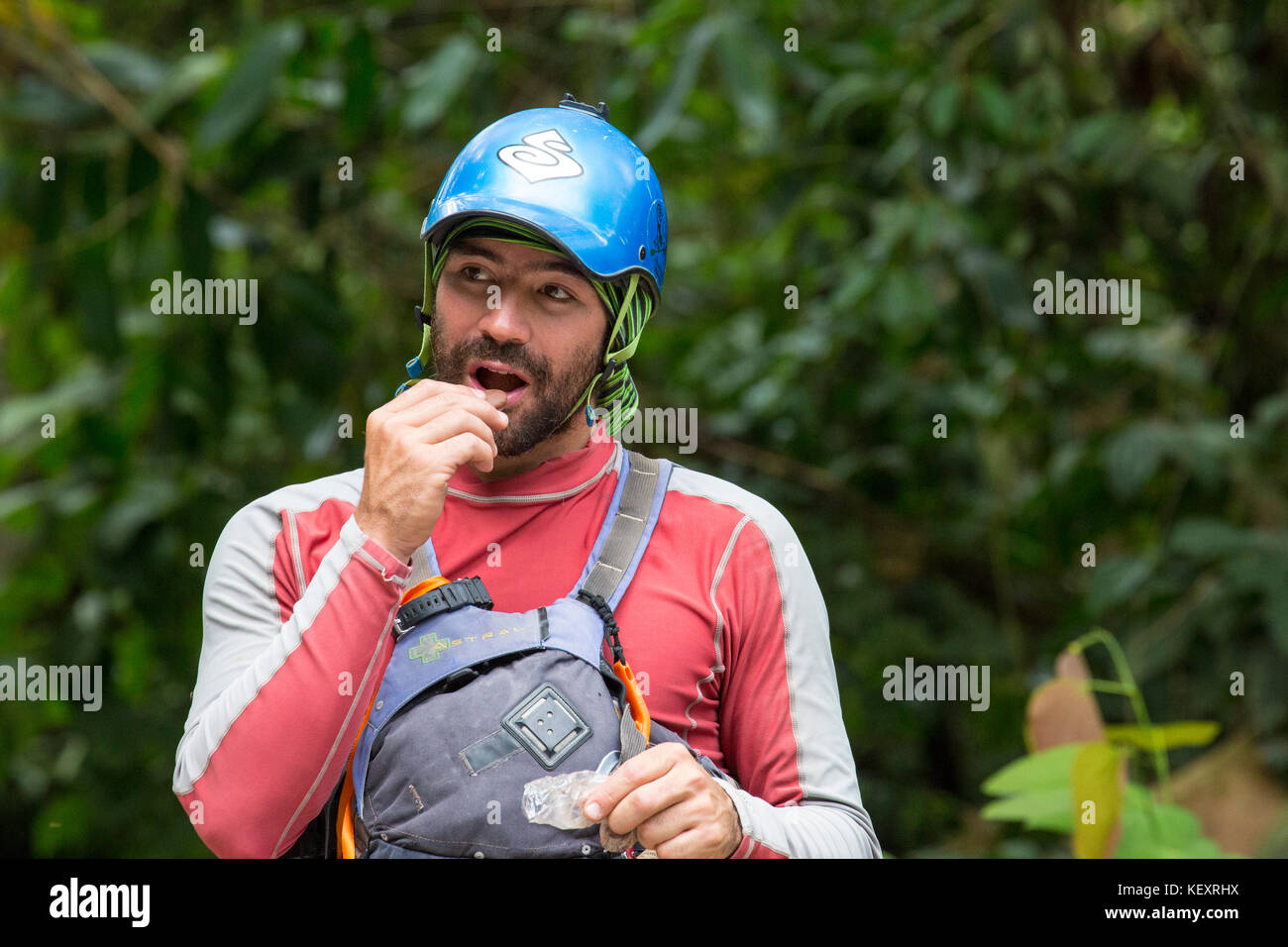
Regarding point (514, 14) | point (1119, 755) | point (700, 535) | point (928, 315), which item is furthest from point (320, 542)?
point (514, 14)

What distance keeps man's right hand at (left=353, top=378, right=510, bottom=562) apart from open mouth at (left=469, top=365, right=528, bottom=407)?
164 mm

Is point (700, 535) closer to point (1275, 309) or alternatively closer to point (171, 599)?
point (171, 599)

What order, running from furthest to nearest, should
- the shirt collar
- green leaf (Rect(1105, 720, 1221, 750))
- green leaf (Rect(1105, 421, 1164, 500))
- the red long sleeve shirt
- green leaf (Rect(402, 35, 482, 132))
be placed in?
green leaf (Rect(1105, 421, 1164, 500))
green leaf (Rect(402, 35, 482, 132))
green leaf (Rect(1105, 720, 1221, 750))
the shirt collar
the red long sleeve shirt

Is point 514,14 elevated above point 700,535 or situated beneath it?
elevated above

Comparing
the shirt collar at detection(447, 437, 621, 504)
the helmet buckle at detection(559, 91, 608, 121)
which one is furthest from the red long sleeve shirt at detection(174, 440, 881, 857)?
the helmet buckle at detection(559, 91, 608, 121)

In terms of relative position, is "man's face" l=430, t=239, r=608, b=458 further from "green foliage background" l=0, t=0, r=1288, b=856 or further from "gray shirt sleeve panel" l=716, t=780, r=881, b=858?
"green foliage background" l=0, t=0, r=1288, b=856

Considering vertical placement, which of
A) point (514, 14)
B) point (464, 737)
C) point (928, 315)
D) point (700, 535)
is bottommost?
point (464, 737)

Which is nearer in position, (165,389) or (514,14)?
Result: (165,389)

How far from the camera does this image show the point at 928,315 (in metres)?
3.63

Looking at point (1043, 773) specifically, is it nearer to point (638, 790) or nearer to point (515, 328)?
point (638, 790)

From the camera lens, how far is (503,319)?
1.63 meters

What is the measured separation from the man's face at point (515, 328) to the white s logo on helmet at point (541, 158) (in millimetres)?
99

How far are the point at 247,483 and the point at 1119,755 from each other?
2.66 meters

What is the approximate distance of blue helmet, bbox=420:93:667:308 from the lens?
1.60m
